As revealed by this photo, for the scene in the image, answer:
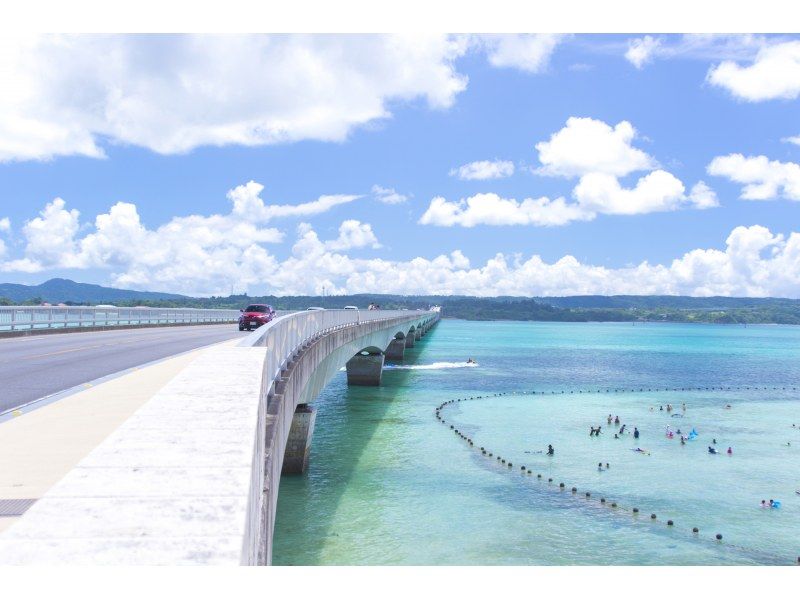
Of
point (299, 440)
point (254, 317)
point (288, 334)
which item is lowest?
point (299, 440)

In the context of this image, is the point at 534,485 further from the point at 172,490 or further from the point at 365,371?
the point at 365,371

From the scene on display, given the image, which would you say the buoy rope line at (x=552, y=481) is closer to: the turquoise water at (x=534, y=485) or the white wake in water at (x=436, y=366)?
the turquoise water at (x=534, y=485)

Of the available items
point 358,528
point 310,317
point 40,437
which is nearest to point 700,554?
point 358,528

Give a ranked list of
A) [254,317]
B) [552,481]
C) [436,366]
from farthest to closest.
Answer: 1. [436,366]
2. [254,317]
3. [552,481]

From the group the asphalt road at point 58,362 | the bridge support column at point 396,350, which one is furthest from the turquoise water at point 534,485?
the bridge support column at point 396,350

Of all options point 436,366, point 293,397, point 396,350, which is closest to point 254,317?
point 293,397

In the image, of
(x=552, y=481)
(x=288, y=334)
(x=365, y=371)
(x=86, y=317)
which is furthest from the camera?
(x=365, y=371)

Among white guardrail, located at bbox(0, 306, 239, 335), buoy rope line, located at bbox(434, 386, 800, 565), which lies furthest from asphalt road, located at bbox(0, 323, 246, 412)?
buoy rope line, located at bbox(434, 386, 800, 565)

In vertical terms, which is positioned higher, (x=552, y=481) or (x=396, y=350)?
(x=396, y=350)
